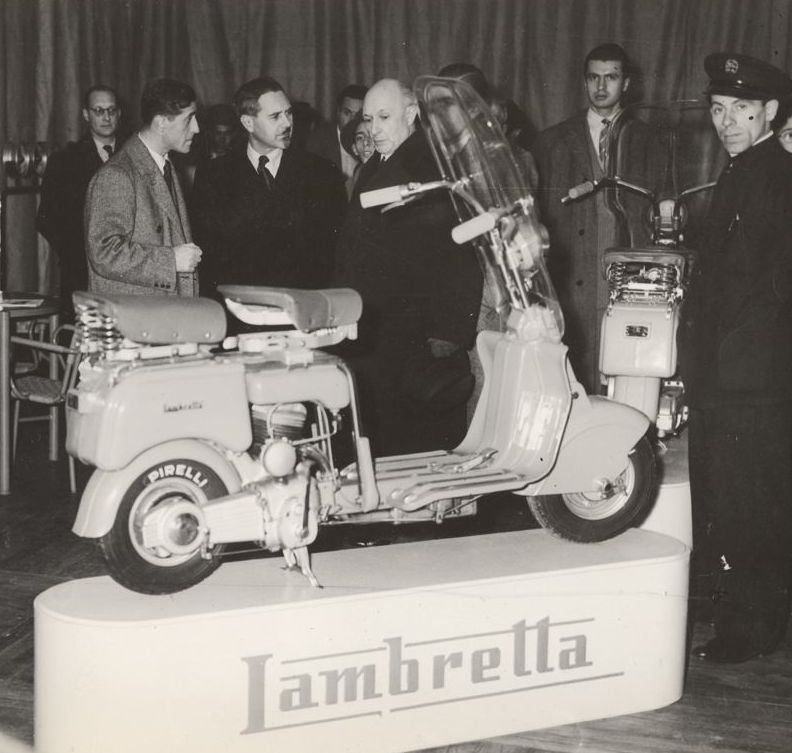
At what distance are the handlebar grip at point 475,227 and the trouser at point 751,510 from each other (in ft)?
3.08

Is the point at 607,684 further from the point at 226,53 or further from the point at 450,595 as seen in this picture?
the point at 226,53

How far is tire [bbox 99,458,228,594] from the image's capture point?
2510 millimetres

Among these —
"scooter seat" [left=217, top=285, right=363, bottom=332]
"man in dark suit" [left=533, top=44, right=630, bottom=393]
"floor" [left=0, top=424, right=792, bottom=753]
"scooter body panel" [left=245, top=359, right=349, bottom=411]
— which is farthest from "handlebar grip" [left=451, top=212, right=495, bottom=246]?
"man in dark suit" [left=533, top=44, right=630, bottom=393]

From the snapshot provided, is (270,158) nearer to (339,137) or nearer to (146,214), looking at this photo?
(146,214)

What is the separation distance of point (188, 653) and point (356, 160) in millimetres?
3559

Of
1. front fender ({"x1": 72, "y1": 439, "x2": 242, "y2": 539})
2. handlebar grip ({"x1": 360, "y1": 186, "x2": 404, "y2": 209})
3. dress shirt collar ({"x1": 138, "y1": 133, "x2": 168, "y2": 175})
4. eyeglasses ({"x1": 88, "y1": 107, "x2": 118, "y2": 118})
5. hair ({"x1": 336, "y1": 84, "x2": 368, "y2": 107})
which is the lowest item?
front fender ({"x1": 72, "y1": 439, "x2": 242, "y2": 539})

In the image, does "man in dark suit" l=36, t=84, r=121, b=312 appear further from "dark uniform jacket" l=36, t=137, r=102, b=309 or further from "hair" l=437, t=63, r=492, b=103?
"hair" l=437, t=63, r=492, b=103

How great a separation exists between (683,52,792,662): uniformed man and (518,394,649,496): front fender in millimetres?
378

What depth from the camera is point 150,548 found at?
2551 mm

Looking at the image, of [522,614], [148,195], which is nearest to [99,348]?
[522,614]

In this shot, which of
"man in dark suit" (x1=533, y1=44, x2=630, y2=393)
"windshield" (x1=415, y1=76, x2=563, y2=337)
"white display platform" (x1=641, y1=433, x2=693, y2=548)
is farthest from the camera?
"man in dark suit" (x1=533, y1=44, x2=630, y2=393)

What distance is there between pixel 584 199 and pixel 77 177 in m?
2.68

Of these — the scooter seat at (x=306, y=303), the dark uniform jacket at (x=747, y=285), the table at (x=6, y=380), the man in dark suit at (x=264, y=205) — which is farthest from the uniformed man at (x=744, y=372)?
the table at (x=6, y=380)

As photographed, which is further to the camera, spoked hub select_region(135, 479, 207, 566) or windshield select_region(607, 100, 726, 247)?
windshield select_region(607, 100, 726, 247)
